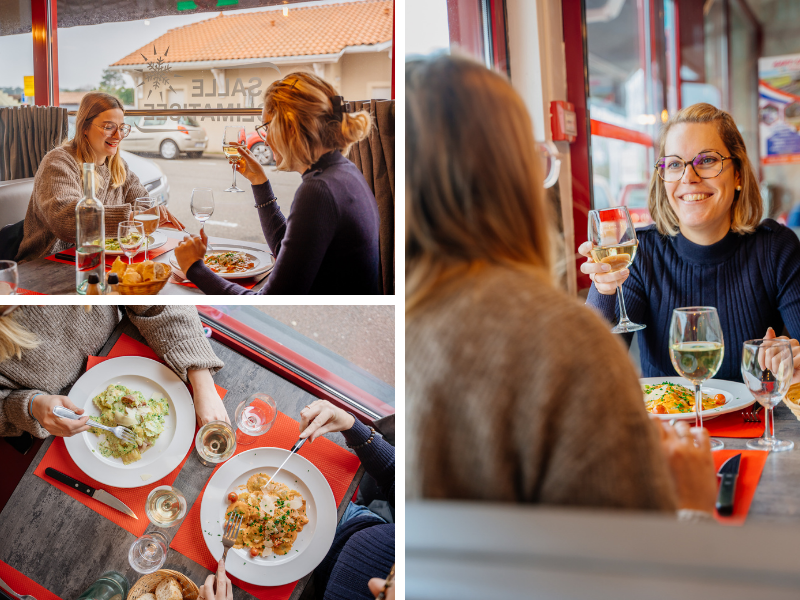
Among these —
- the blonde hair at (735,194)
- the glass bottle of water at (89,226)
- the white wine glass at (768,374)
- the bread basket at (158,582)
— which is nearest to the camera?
the white wine glass at (768,374)

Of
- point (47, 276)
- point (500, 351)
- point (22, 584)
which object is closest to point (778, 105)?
point (500, 351)

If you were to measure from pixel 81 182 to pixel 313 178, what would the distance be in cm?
55

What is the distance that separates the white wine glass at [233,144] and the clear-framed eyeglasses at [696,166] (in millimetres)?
810

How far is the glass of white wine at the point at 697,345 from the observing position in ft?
3.08

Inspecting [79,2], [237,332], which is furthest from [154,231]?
[79,2]

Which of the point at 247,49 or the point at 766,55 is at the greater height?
the point at 766,55

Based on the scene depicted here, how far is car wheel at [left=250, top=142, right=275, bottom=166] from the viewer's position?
1145 millimetres

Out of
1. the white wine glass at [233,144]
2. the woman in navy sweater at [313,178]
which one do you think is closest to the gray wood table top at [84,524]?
the woman in navy sweater at [313,178]

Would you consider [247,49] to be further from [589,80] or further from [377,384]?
[377,384]

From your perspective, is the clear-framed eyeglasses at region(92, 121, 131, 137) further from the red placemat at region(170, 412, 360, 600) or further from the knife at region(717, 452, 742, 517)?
the knife at region(717, 452, 742, 517)

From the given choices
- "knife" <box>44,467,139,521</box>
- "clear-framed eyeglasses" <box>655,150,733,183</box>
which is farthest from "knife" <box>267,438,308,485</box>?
"clear-framed eyeglasses" <box>655,150,733,183</box>

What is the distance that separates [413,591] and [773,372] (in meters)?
0.67

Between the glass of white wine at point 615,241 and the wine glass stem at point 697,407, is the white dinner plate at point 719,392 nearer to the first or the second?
the wine glass stem at point 697,407

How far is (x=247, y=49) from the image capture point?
44.9 inches
